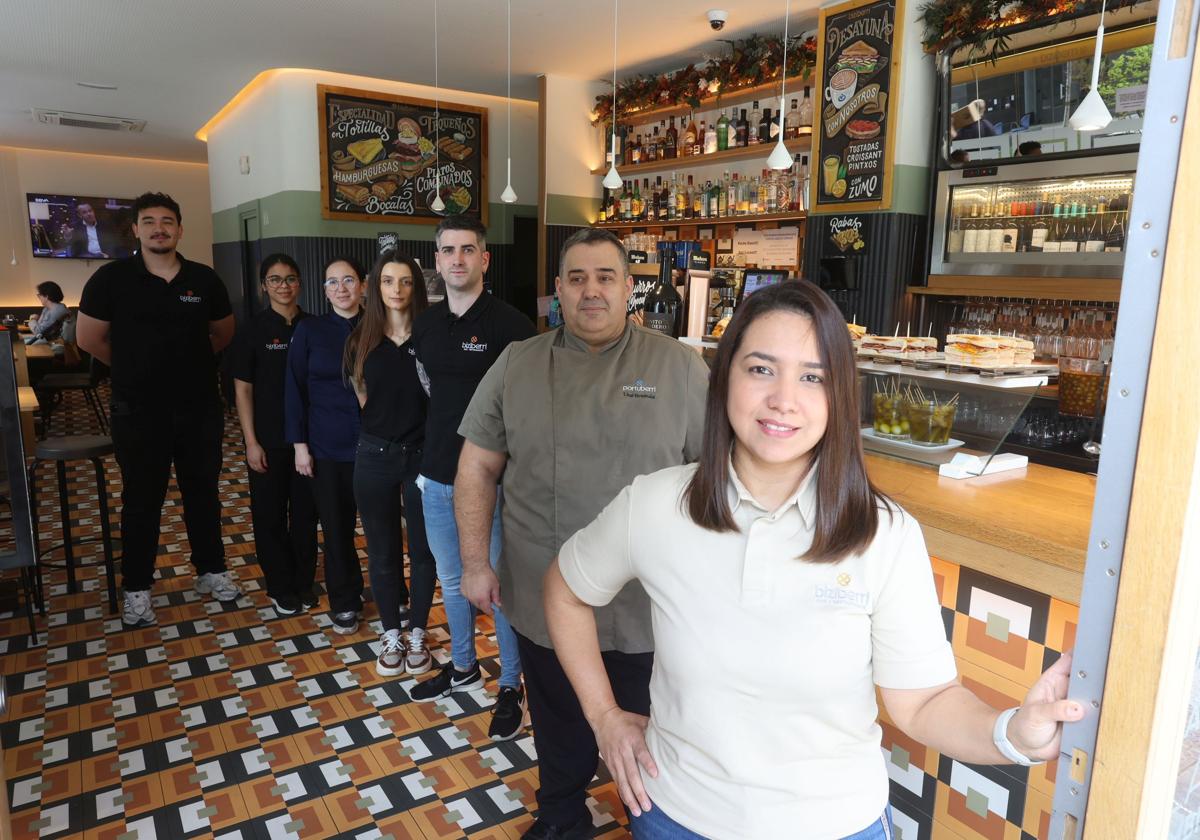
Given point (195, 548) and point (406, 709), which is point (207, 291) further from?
point (406, 709)

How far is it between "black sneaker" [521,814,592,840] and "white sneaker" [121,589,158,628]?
2381 mm

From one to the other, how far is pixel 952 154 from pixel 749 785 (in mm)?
4891

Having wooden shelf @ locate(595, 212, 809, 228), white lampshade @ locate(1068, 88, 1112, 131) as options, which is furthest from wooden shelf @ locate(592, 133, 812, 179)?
white lampshade @ locate(1068, 88, 1112, 131)

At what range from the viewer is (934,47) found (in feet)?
16.2

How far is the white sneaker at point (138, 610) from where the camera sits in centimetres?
378

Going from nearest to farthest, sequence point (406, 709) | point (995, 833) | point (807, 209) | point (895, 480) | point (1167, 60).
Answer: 1. point (1167, 60)
2. point (995, 833)
3. point (895, 480)
4. point (406, 709)
5. point (807, 209)

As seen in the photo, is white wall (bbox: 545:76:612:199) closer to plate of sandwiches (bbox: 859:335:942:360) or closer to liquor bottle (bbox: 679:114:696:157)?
liquor bottle (bbox: 679:114:696:157)

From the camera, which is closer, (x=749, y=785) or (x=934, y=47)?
(x=749, y=785)

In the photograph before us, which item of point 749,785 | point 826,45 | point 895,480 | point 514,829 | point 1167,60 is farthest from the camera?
→ point 826,45

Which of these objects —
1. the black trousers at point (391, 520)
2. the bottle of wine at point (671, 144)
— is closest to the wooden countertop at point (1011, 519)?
the black trousers at point (391, 520)

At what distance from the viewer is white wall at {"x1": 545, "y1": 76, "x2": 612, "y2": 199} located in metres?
7.57

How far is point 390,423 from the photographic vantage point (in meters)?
3.18

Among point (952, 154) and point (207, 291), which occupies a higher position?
point (952, 154)

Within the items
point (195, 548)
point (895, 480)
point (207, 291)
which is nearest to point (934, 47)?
point (895, 480)
